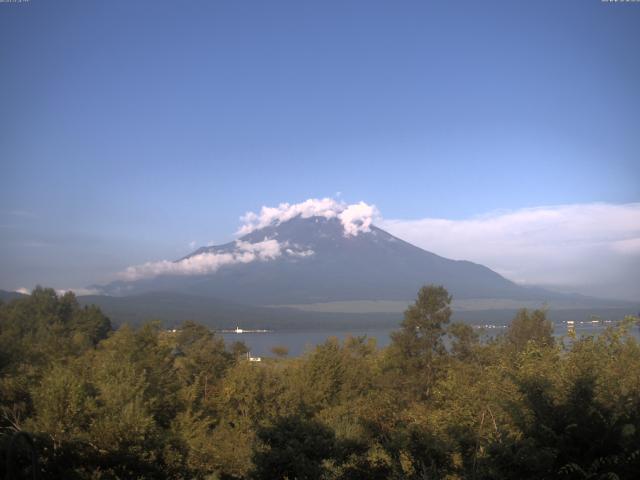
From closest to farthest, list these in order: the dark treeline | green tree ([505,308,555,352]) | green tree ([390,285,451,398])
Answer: the dark treeline < green tree ([390,285,451,398]) < green tree ([505,308,555,352])

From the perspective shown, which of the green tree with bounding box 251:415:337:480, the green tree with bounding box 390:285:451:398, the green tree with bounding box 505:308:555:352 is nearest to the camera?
the green tree with bounding box 251:415:337:480

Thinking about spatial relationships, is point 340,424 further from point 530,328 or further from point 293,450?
point 530,328

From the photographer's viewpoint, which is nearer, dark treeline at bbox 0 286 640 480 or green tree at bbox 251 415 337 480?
dark treeline at bbox 0 286 640 480

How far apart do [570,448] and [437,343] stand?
933 inches

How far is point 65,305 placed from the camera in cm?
6444

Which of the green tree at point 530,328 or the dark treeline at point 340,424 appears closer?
the dark treeline at point 340,424

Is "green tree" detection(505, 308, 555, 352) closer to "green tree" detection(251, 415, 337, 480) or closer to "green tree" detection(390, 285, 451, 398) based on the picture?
"green tree" detection(390, 285, 451, 398)

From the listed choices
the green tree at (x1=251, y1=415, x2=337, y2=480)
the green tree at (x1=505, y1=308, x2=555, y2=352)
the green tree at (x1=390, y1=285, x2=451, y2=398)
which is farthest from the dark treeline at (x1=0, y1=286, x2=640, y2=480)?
the green tree at (x1=505, y1=308, x2=555, y2=352)

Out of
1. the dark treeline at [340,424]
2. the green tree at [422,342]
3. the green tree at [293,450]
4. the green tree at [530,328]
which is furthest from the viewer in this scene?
the green tree at [530,328]

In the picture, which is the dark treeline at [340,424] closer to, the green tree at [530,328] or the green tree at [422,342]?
the green tree at [422,342]

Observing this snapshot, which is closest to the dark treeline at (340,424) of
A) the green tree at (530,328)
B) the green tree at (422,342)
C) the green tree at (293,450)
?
the green tree at (293,450)

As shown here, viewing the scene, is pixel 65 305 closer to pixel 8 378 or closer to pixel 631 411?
pixel 8 378

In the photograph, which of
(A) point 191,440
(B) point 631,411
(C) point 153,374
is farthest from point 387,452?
(C) point 153,374

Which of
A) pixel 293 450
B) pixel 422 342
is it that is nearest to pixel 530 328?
pixel 422 342
